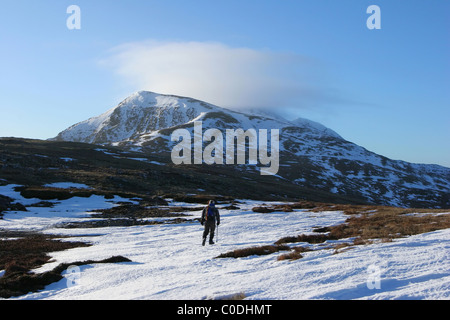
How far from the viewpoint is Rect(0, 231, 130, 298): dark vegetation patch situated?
12977 millimetres

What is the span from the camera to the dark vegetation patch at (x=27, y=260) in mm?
12977

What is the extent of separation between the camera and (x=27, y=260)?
17.8m

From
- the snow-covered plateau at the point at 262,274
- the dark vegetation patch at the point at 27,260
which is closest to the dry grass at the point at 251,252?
the snow-covered plateau at the point at 262,274

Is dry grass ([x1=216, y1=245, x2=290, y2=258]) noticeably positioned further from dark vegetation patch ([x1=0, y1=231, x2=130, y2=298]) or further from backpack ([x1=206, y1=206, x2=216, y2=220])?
dark vegetation patch ([x1=0, y1=231, x2=130, y2=298])

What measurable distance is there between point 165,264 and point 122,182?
5738cm

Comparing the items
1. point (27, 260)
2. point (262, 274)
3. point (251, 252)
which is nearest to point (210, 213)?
point (251, 252)

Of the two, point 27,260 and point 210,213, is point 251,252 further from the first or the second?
point 27,260

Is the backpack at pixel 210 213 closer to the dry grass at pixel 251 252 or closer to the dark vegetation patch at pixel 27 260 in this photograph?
the dry grass at pixel 251 252

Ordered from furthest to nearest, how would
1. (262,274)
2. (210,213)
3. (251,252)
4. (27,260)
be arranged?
(210,213) < (27,260) < (251,252) < (262,274)

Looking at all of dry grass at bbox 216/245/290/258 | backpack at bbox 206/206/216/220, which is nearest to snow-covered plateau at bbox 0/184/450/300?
dry grass at bbox 216/245/290/258

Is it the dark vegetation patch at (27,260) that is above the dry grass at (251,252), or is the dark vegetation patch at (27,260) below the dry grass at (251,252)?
below

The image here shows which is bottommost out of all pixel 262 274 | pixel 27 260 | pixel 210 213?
pixel 27 260
